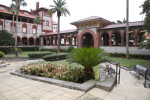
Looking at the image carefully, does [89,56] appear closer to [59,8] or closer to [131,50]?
[131,50]

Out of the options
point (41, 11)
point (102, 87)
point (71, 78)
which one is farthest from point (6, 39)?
point (102, 87)

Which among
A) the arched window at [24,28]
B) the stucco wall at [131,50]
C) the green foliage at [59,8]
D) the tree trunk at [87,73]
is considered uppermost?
the green foliage at [59,8]

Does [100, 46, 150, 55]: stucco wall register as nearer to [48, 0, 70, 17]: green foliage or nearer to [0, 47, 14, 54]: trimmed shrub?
[48, 0, 70, 17]: green foliage

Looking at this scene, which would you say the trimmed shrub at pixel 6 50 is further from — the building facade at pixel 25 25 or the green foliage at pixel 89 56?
the green foliage at pixel 89 56

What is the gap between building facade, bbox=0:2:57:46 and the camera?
89.2 ft

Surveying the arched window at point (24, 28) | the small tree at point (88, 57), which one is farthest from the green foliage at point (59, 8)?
the small tree at point (88, 57)

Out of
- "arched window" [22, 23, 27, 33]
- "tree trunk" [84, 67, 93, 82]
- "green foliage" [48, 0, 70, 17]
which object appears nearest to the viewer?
"tree trunk" [84, 67, 93, 82]

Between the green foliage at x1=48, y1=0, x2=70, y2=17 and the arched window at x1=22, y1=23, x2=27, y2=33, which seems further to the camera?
the arched window at x1=22, y1=23, x2=27, y2=33

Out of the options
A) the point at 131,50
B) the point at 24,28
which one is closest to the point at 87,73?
the point at 131,50

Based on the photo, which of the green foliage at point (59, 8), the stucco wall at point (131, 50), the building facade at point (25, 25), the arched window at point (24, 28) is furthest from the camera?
the arched window at point (24, 28)

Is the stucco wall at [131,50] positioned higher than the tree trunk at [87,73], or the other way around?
the stucco wall at [131,50]

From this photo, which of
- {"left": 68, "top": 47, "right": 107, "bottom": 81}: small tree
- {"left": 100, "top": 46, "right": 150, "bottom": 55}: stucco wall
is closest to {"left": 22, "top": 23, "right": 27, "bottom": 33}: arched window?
{"left": 100, "top": 46, "right": 150, "bottom": 55}: stucco wall

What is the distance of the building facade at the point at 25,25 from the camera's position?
27188 mm

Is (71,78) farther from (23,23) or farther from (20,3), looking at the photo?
(23,23)
